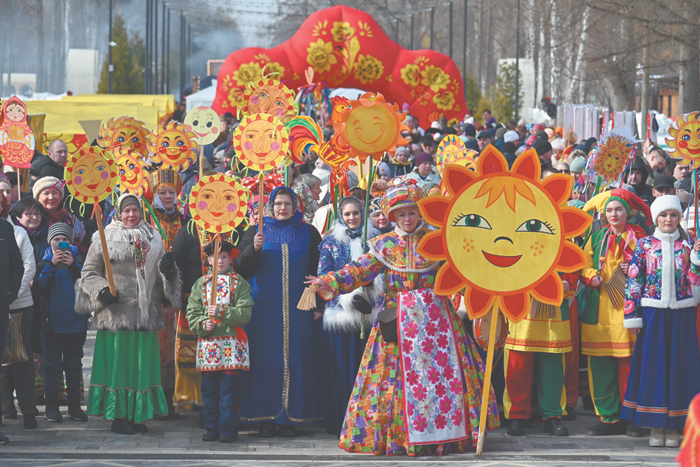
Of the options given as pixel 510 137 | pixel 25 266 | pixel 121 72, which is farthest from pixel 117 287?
pixel 121 72

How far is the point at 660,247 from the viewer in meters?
6.31

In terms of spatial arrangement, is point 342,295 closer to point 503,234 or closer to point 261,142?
point 503,234

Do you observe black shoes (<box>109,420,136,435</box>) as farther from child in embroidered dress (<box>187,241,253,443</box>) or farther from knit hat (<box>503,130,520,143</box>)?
knit hat (<box>503,130,520,143</box>)

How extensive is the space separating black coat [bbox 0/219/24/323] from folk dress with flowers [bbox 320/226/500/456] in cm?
201

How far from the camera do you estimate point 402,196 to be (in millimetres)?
6082

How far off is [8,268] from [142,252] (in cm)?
86

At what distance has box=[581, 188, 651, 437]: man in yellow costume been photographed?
6598 mm

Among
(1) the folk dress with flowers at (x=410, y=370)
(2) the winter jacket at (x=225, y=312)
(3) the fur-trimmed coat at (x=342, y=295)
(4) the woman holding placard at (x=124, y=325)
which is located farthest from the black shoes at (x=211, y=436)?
(3) the fur-trimmed coat at (x=342, y=295)

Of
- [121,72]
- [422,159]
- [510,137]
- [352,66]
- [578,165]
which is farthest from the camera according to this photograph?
[121,72]

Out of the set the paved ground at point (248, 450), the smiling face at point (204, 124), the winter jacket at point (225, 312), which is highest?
the smiling face at point (204, 124)

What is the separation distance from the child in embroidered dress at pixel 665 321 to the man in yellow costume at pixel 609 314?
201 millimetres

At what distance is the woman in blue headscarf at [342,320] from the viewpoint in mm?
6398

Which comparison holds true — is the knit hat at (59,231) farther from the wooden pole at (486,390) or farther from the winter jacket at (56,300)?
the wooden pole at (486,390)

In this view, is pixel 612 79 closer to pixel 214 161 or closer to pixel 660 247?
pixel 214 161
